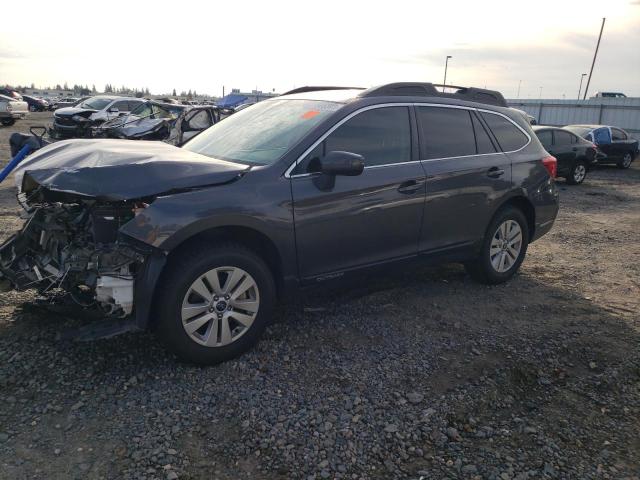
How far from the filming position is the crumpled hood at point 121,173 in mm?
3266

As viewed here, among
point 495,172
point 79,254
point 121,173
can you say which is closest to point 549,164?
point 495,172

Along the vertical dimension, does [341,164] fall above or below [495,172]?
above

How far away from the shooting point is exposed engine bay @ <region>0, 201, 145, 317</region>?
3.19 metres

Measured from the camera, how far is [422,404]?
324cm

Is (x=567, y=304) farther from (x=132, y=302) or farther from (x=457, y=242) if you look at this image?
(x=132, y=302)

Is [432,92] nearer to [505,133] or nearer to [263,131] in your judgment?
[505,133]

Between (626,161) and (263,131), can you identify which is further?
(626,161)

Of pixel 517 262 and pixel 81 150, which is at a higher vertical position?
pixel 81 150

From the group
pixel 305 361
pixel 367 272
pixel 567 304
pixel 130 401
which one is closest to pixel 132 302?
pixel 130 401

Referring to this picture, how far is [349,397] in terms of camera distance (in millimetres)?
3264

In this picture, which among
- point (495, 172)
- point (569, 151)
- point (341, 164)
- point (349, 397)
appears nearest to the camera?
point (349, 397)

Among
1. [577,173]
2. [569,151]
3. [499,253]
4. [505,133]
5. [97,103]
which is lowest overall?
[499,253]

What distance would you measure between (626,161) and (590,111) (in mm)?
9840

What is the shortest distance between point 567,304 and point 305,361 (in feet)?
9.25
